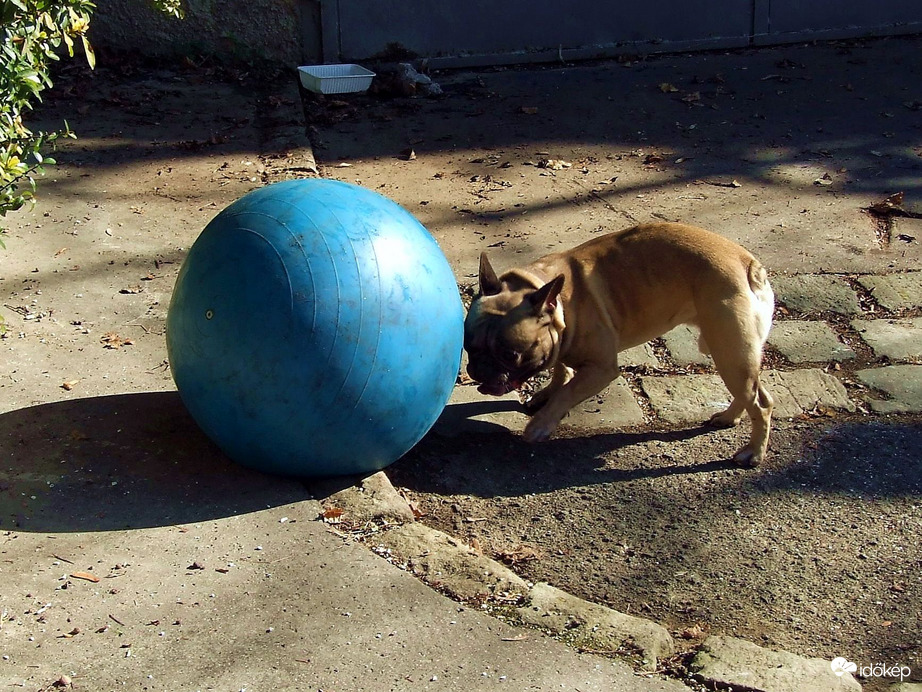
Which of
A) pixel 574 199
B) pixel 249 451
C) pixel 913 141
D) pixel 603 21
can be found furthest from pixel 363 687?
pixel 603 21

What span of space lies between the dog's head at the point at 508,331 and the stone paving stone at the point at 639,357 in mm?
1096

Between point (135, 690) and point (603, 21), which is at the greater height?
point (603, 21)

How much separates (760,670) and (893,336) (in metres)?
3.33

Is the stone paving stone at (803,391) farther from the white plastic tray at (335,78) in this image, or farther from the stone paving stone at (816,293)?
the white plastic tray at (335,78)

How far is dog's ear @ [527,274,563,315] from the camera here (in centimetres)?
493

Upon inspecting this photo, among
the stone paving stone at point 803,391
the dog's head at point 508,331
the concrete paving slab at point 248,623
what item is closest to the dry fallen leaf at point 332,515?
the concrete paving slab at point 248,623

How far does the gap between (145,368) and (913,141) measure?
6938mm

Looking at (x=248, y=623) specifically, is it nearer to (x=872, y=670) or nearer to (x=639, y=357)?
(x=872, y=670)

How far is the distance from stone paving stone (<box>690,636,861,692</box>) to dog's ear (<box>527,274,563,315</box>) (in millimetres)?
1774

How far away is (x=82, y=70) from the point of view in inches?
396

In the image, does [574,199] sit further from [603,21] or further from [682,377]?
[603,21]

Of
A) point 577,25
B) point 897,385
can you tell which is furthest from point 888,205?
point 577,25

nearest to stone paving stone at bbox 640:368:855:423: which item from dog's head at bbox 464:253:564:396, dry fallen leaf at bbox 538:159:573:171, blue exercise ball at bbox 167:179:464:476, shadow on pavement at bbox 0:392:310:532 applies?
dog's head at bbox 464:253:564:396

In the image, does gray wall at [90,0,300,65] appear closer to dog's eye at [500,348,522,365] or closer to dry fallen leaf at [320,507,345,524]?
dog's eye at [500,348,522,365]
